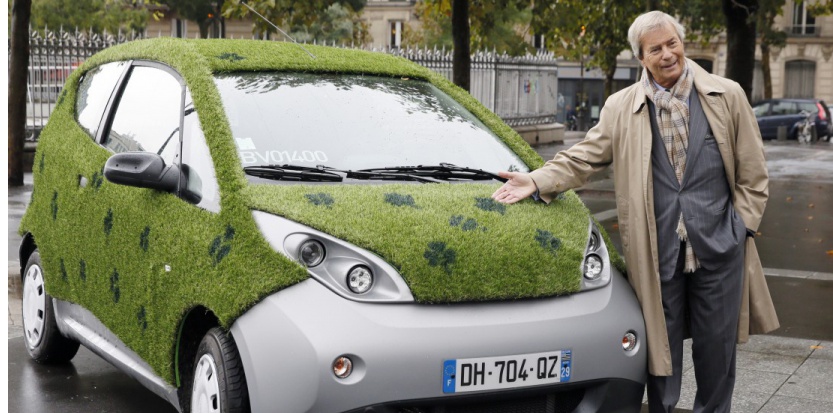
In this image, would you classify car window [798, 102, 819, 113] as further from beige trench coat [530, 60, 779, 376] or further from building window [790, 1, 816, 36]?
beige trench coat [530, 60, 779, 376]

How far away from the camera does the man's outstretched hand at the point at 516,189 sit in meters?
4.15

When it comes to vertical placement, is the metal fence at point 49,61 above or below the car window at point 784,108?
above

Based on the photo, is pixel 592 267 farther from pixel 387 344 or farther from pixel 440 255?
pixel 387 344

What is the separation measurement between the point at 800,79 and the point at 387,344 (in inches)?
2351

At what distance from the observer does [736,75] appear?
1730 centimetres

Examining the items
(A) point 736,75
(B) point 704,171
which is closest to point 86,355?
(B) point 704,171

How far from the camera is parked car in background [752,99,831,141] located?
3762 cm

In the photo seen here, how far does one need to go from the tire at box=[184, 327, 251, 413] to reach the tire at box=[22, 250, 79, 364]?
1.88m

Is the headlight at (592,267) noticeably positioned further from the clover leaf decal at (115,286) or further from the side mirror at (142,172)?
the clover leaf decal at (115,286)

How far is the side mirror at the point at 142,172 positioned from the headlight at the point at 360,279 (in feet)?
3.18

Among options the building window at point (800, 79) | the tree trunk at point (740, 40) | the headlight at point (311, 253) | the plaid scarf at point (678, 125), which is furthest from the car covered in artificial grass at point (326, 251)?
the building window at point (800, 79)

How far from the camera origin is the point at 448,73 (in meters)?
24.5

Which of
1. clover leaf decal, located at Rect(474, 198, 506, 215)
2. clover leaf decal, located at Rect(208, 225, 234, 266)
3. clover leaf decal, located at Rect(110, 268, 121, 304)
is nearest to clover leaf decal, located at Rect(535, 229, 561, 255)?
clover leaf decal, located at Rect(474, 198, 506, 215)

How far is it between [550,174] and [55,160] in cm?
258
